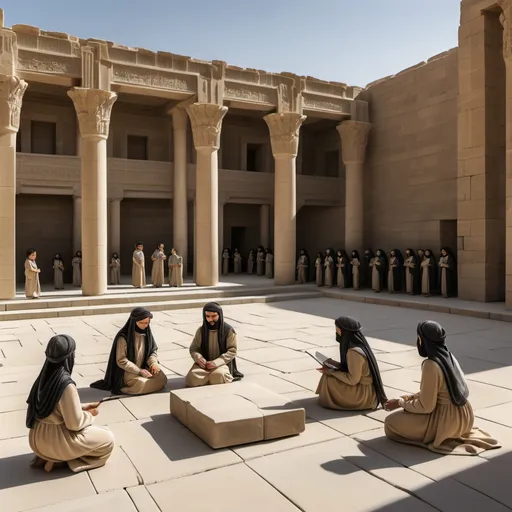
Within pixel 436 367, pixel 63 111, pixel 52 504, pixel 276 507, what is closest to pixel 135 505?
pixel 52 504

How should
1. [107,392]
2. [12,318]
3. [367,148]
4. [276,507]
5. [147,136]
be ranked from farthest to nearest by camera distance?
[147,136], [367,148], [12,318], [107,392], [276,507]

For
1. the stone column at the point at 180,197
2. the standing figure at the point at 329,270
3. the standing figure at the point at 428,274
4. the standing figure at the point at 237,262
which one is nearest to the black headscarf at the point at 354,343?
the standing figure at the point at 428,274

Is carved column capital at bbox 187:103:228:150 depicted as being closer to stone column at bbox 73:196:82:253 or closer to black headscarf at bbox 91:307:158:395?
stone column at bbox 73:196:82:253

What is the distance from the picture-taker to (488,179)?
15531 millimetres

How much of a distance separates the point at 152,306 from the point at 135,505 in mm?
11743

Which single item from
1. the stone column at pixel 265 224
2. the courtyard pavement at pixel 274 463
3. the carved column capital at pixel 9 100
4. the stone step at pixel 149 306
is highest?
the carved column capital at pixel 9 100

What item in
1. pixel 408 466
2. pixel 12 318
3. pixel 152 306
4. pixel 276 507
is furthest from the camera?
pixel 152 306

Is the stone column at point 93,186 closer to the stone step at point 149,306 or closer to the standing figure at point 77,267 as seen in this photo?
the stone step at point 149,306

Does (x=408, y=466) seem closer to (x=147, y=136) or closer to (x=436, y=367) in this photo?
(x=436, y=367)

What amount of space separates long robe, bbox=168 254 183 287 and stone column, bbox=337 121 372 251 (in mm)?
6746

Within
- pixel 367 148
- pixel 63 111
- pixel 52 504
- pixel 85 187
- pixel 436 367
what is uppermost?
pixel 63 111

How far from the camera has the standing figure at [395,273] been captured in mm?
18484

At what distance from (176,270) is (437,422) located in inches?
589

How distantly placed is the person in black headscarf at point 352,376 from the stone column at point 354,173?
15379 mm
